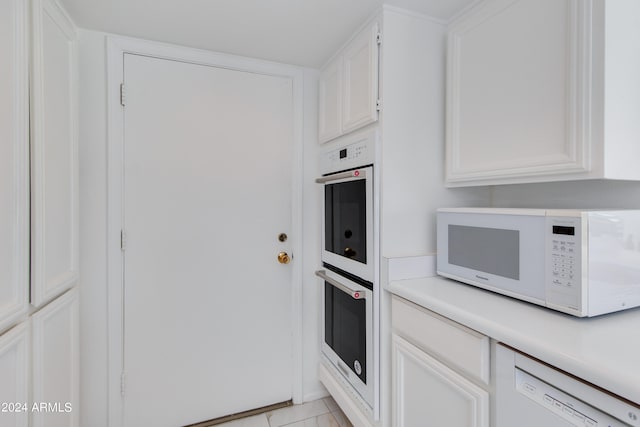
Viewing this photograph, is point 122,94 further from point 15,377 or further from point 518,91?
point 518,91

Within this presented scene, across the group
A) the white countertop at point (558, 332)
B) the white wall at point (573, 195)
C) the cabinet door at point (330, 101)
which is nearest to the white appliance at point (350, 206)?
the cabinet door at point (330, 101)

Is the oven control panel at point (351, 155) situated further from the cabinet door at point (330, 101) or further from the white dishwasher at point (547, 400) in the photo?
the white dishwasher at point (547, 400)

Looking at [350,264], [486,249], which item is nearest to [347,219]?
[350,264]

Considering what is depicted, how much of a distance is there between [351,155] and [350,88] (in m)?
0.35

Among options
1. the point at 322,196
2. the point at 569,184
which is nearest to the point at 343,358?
the point at 322,196

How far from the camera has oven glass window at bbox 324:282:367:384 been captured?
1452 mm

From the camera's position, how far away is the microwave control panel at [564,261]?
85cm

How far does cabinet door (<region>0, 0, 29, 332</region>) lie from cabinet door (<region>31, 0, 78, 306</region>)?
0.06 m

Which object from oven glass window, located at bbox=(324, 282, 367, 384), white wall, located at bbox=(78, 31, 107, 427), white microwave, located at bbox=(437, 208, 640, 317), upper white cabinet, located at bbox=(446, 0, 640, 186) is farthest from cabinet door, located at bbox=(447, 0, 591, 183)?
white wall, located at bbox=(78, 31, 107, 427)

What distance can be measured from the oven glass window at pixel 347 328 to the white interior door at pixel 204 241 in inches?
10.7

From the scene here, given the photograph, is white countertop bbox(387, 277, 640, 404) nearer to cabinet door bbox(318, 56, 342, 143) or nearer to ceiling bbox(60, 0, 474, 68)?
cabinet door bbox(318, 56, 342, 143)

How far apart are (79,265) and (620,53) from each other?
224cm

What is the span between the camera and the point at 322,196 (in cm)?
189

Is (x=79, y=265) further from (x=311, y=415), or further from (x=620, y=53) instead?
(x=620, y=53)
